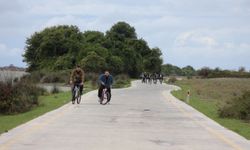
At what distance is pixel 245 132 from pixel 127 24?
109971 mm

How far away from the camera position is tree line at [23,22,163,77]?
3627 inches

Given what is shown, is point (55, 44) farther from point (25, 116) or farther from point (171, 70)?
point (25, 116)

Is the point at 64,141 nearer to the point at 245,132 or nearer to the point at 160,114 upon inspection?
the point at 245,132

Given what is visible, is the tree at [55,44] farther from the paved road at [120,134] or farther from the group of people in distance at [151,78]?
the paved road at [120,134]

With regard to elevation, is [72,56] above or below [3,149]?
above

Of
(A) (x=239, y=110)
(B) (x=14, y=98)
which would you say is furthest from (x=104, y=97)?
(A) (x=239, y=110)

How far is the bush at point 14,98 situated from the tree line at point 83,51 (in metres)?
55.7

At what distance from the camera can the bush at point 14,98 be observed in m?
25.2

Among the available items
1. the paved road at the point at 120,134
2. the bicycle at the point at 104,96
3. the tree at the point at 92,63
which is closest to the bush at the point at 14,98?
the bicycle at the point at 104,96

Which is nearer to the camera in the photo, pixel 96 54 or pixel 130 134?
pixel 130 134

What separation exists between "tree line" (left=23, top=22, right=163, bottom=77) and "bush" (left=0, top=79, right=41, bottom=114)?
183ft

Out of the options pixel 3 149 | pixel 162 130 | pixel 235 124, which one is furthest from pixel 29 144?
pixel 235 124

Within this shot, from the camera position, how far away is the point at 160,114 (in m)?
23.1

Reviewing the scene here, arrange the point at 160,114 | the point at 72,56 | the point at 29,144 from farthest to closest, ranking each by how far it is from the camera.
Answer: the point at 72,56 → the point at 160,114 → the point at 29,144
